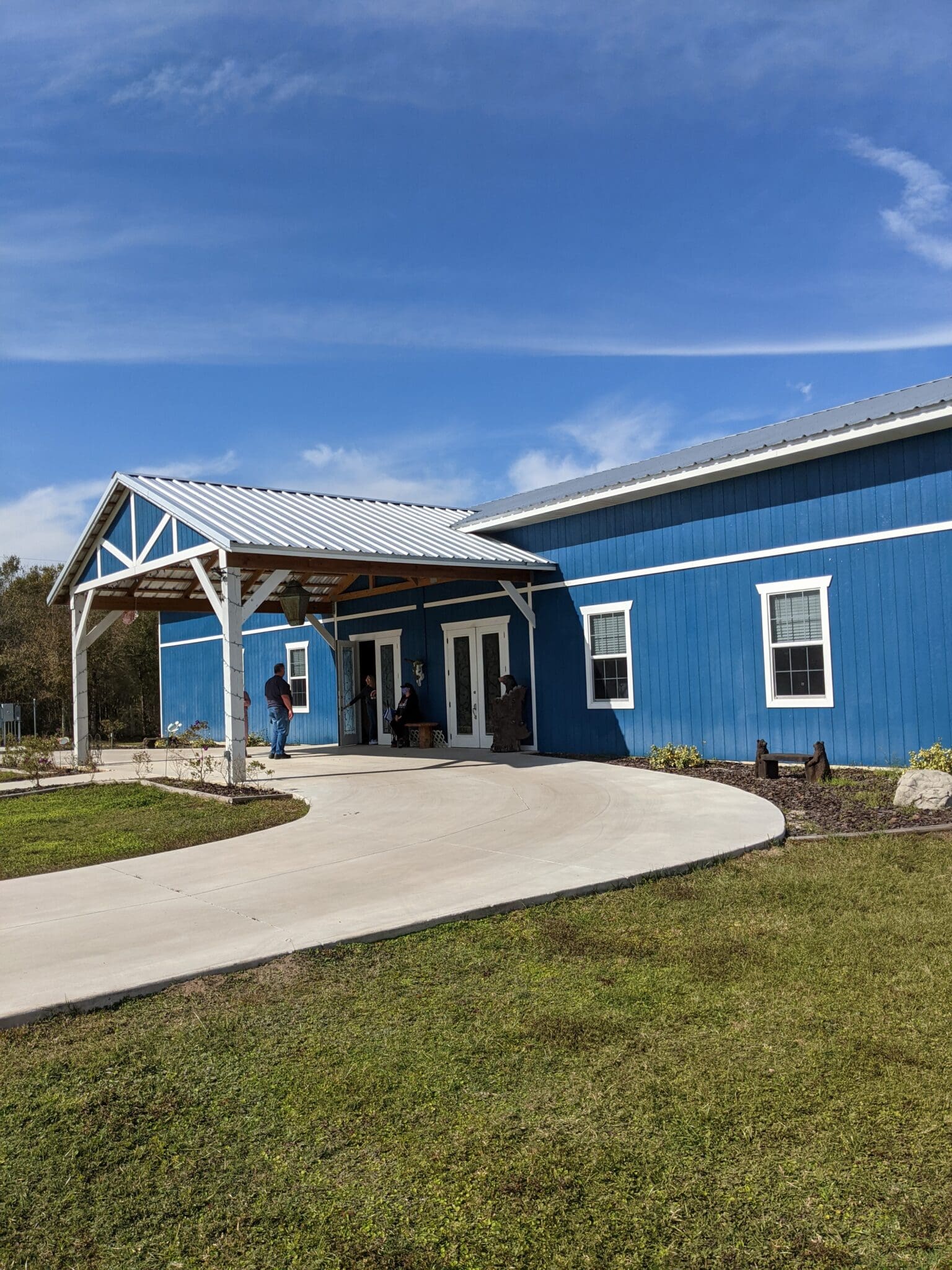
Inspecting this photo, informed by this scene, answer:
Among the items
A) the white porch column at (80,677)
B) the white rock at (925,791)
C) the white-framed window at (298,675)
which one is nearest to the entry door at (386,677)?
the white-framed window at (298,675)

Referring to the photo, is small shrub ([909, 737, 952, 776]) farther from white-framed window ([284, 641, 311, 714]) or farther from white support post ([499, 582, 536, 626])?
white-framed window ([284, 641, 311, 714])

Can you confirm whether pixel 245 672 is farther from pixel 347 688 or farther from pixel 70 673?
pixel 70 673

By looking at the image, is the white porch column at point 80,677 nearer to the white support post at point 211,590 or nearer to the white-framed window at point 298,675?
the white-framed window at point 298,675

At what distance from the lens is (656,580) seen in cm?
1443

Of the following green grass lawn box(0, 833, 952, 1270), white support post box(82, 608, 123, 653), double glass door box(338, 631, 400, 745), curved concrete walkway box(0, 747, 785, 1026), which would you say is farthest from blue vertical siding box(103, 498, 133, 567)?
green grass lawn box(0, 833, 952, 1270)

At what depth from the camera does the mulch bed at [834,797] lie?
336 inches

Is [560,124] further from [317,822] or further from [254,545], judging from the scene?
[317,822]

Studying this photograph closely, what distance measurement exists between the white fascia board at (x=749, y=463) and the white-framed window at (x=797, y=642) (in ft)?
5.36

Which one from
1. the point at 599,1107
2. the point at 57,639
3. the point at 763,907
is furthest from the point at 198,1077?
the point at 57,639

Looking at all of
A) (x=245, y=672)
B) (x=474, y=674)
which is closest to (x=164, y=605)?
(x=245, y=672)

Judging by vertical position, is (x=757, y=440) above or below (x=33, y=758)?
above

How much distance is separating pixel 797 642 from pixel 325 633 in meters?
11.3

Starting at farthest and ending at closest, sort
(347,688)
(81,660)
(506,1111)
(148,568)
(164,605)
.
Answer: (347,688)
(164,605)
(81,660)
(148,568)
(506,1111)

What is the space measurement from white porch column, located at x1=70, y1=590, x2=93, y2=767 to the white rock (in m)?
14.3
